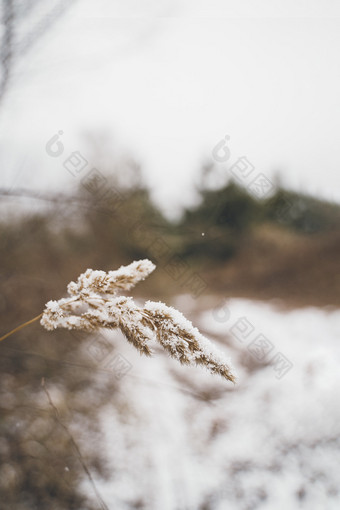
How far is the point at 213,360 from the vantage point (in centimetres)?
36

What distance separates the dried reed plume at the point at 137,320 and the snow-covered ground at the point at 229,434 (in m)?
0.25

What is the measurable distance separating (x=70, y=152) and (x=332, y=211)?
1.27m

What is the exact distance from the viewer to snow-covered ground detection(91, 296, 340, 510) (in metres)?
0.46

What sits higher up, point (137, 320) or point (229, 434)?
point (137, 320)

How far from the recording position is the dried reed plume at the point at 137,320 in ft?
1.20

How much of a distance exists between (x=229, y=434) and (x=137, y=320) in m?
0.35

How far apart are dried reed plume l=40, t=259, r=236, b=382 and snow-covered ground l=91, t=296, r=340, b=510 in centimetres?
25

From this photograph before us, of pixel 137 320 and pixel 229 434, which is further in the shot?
pixel 229 434

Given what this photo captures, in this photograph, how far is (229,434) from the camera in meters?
0.56

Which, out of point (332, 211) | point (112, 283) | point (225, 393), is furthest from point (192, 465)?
point (332, 211)

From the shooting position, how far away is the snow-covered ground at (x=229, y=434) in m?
0.46

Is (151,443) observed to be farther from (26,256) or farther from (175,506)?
(26,256)

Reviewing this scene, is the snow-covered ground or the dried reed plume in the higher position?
the dried reed plume

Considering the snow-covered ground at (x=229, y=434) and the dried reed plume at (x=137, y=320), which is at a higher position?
the dried reed plume at (x=137, y=320)
